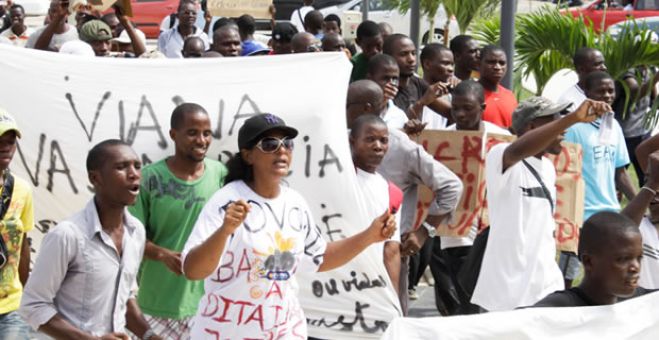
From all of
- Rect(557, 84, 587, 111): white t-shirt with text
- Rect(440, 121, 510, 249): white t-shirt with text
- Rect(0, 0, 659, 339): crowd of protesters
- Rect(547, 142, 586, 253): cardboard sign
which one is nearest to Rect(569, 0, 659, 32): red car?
Rect(557, 84, 587, 111): white t-shirt with text

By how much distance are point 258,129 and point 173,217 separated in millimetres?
881

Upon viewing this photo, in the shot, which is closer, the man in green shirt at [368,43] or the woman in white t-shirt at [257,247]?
the woman in white t-shirt at [257,247]

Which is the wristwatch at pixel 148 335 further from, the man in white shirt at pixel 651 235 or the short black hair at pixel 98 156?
the man in white shirt at pixel 651 235

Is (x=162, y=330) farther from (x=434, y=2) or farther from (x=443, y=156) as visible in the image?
(x=434, y=2)

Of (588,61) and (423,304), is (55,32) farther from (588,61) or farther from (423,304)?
(588,61)

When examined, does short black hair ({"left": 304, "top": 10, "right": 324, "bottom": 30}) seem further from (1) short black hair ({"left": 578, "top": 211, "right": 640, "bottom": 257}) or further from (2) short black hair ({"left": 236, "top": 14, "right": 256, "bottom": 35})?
(1) short black hair ({"left": 578, "top": 211, "right": 640, "bottom": 257})

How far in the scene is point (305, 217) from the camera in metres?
→ 5.09

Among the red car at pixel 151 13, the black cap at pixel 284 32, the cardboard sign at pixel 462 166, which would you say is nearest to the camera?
the cardboard sign at pixel 462 166

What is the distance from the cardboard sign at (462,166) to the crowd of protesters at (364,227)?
0.09 m

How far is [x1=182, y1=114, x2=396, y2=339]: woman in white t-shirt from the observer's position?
15.9ft

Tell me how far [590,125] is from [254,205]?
342cm

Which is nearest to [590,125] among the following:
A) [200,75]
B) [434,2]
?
[200,75]

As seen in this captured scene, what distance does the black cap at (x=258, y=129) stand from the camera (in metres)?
4.90

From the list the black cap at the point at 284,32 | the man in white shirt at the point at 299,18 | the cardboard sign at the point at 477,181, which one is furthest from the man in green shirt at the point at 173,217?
the man in white shirt at the point at 299,18
